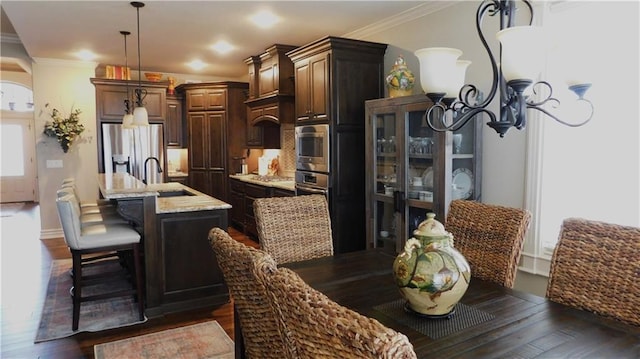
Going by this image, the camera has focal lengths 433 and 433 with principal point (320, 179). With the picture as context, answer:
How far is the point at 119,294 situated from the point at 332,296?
2.31 metres

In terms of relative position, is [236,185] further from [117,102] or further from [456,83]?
[456,83]

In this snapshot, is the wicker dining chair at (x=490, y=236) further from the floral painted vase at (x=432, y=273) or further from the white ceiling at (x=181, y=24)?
the white ceiling at (x=181, y=24)

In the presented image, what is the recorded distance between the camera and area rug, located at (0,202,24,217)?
29.8 ft

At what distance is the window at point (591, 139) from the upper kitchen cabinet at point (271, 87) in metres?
3.09

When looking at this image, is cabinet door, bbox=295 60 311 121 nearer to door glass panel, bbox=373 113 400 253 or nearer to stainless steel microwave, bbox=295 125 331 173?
stainless steel microwave, bbox=295 125 331 173

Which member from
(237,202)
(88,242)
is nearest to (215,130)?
(237,202)

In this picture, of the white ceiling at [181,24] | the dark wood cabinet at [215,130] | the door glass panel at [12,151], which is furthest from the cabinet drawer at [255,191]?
the door glass panel at [12,151]

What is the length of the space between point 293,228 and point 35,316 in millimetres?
2501

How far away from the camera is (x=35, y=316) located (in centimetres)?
347

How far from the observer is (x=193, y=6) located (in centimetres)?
381

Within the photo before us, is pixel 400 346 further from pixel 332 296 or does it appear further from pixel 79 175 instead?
pixel 79 175

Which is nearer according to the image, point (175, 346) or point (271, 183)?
point (175, 346)

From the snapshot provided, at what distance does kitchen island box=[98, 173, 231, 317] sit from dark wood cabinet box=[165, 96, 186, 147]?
391cm

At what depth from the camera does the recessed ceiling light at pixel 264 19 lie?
159 inches
